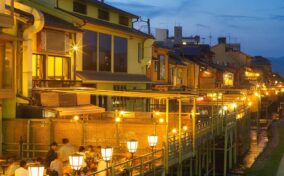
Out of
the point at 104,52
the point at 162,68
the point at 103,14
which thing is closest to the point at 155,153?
the point at 104,52

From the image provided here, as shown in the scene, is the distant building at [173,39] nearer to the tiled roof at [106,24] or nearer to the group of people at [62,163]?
the tiled roof at [106,24]

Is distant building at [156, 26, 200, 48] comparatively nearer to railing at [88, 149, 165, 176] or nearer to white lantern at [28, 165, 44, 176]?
railing at [88, 149, 165, 176]

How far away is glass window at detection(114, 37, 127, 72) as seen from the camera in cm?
4062

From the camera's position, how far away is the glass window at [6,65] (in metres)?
25.5

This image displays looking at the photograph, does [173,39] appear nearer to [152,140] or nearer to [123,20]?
[123,20]

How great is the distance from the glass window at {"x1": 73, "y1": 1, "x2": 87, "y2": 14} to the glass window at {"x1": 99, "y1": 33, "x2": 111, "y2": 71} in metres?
2.15

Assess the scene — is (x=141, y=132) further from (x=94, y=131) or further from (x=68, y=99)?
(x=68, y=99)

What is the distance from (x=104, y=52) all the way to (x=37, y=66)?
8794 millimetres

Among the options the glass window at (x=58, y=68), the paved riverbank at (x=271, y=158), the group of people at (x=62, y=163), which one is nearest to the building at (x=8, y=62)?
the group of people at (x=62, y=163)

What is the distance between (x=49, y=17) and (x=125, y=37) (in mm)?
10580

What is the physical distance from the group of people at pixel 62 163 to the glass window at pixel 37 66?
751 centimetres

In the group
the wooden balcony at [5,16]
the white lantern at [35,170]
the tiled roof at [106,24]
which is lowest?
the white lantern at [35,170]

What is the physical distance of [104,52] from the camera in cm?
3884

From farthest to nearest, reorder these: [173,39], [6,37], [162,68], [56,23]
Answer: [173,39]
[162,68]
[56,23]
[6,37]
